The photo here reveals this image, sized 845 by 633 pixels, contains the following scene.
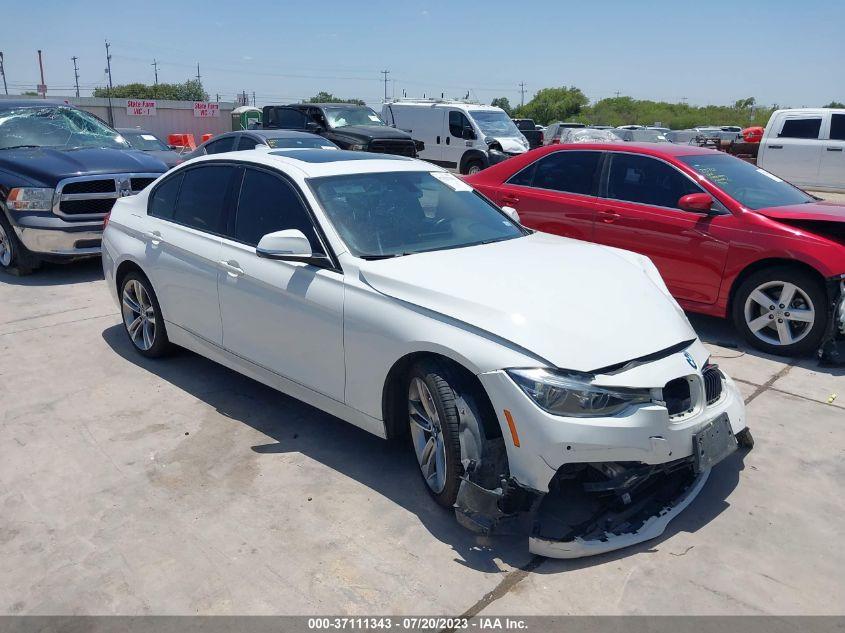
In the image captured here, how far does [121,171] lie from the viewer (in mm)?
8430

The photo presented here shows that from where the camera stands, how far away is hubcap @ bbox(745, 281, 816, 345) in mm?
5732

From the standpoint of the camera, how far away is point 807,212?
19.5ft

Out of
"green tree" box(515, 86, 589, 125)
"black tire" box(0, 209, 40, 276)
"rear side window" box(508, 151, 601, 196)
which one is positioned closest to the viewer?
"rear side window" box(508, 151, 601, 196)

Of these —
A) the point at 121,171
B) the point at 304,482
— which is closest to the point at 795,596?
the point at 304,482

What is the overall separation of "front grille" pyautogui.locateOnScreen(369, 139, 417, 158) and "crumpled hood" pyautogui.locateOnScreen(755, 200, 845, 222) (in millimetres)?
10496

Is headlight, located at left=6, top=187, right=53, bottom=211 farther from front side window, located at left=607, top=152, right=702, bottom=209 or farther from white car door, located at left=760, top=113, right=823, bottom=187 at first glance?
white car door, located at left=760, top=113, right=823, bottom=187

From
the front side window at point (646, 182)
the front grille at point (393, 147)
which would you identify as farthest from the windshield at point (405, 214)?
the front grille at point (393, 147)

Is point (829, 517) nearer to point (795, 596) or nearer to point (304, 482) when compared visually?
point (795, 596)

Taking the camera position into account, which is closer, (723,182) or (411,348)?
(411,348)

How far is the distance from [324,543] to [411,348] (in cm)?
100

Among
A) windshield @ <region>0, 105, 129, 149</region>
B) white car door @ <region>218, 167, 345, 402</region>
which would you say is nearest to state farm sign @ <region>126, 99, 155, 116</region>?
windshield @ <region>0, 105, 129, 149</region>

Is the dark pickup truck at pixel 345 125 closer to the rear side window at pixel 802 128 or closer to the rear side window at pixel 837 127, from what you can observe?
the rear side window at pixel 802 128

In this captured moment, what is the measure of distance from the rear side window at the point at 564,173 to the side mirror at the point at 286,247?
3827 mm

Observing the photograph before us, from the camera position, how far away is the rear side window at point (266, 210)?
4.26 metres
